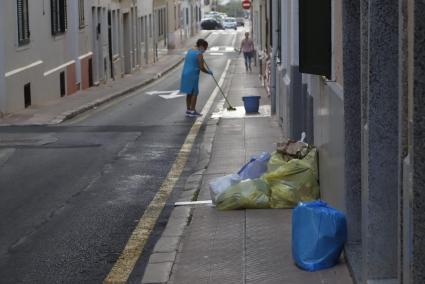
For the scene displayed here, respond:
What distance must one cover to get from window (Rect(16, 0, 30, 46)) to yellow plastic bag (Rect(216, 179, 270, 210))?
16.3 metres

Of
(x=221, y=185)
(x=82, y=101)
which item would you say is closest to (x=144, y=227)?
(x=221, y=185)

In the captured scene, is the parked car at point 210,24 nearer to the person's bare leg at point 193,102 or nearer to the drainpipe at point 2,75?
the drainpipe at point 2,75

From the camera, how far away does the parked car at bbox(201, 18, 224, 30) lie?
330ft

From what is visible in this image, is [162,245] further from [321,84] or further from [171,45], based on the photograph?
[171,45]

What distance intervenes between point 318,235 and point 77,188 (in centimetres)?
551

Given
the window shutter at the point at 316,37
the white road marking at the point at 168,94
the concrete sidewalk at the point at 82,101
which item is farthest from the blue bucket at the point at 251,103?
the window shutter at the point at 316,37

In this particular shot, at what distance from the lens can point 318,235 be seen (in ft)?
25.7

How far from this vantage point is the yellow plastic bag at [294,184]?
10.4 meters

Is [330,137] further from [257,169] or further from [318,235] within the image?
[257,169]

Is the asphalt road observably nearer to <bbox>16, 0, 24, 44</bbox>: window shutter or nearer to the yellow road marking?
the yellow road marking

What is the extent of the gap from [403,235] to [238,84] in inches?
1230

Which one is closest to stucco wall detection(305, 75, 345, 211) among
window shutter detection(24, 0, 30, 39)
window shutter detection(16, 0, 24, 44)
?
window shutter detection(16, 0, 24, 44)

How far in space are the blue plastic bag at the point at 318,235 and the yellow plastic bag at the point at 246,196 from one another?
2.45m

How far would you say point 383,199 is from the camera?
640cm
